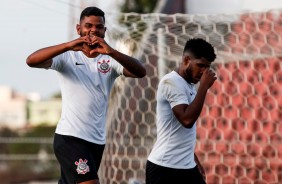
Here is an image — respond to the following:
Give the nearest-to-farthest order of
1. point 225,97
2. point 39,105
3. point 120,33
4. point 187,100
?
point 187,100 < point 120,33 < point 225,97 < point 39,105

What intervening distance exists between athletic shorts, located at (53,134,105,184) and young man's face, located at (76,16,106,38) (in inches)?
29.3

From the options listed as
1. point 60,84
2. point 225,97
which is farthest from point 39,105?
point 60,84

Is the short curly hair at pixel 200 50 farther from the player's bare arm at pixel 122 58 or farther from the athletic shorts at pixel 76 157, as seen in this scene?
the athletic shorts at pixel 76 157

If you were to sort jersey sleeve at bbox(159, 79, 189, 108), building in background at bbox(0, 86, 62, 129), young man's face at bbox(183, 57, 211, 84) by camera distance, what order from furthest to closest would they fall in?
building in background at bbox(0, 86, 62, 129)
young man's face at bbox(183, 57, 211, 84)
jersey sleeve at bbox(159, 79, 189, 108)

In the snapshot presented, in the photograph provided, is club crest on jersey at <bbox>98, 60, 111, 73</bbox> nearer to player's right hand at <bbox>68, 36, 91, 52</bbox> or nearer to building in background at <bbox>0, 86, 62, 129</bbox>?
player's right hand at <bbox>68, 36, 91, 52</bbox>

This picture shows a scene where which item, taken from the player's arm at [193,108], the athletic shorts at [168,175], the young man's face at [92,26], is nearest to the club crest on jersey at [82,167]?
the athletic shorts at [168,175]

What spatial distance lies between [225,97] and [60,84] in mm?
4214

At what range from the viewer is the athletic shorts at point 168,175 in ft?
21.8

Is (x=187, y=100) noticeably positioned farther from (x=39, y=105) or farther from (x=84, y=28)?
(x=39, y=105)

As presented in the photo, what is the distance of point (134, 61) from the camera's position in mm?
6711

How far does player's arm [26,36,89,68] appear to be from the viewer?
634 cm

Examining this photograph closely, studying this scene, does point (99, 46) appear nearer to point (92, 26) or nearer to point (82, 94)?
point (92, 26)

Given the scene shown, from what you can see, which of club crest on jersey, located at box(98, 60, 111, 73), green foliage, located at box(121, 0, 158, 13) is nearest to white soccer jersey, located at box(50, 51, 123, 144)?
club crest on jersey, located at box(98, 60, 111, 73)

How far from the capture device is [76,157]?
22.0 feet
